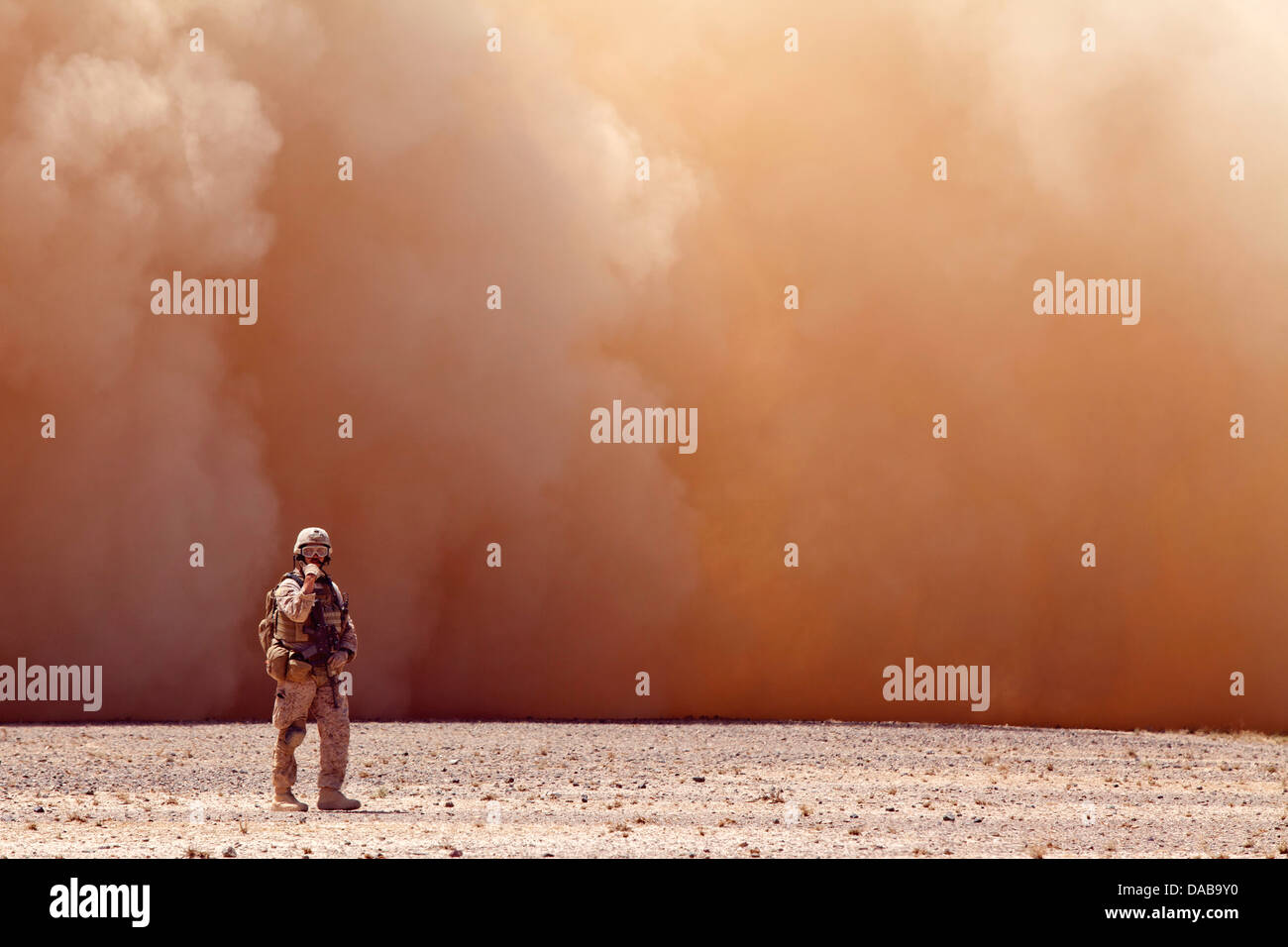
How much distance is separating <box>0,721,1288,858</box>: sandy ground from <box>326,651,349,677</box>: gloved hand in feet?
5.84

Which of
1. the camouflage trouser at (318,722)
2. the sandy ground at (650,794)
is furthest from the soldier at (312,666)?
the sandy ground at (650,794)

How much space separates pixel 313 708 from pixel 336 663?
0.76 metres

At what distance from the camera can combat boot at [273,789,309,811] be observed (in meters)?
17.6

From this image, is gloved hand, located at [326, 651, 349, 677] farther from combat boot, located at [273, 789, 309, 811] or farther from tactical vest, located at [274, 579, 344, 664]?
combat boot, located at [273, 789, 309, 811]

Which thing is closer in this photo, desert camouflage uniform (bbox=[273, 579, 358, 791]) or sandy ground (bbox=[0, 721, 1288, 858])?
sandy ground (bbox=[0, 721, 1288, 858])

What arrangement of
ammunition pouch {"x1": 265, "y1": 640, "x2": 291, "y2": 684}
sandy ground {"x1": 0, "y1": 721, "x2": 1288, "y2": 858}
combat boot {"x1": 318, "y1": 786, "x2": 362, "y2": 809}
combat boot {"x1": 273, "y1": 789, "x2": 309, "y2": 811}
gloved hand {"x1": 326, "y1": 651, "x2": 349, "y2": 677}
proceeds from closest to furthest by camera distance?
sandy ground {"x1": 0, "y1": 721, "x2": 1288, "y2": 858} < ammunition pouch {"x1": 265, "y1": 640, "x2": 291, "y2": 684} < gloved hand {"x1": 326, "y1": 651, "x2": 349, "y2": 677} < combat boot {"x1": 273, "y1": 789, "x2": 309, "y2": 811} < combat boot {"x1": 318, "y1": 786, "x2": 362, "y2": 809}

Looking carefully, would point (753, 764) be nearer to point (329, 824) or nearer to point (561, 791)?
point (561, 791)

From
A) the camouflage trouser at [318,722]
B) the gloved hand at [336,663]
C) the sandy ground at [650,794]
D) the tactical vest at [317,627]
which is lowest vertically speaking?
the sandy ground at [650,794]

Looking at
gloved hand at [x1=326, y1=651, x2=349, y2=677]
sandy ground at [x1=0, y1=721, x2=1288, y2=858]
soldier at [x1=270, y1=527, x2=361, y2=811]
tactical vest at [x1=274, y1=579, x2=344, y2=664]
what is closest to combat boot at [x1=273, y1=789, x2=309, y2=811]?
soldier at [x1=270, y1=527, x2=361, y2=811]

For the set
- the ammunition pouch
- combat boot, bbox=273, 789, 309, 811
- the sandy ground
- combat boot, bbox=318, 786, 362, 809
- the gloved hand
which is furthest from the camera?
combat boot, bbox=318, 786, 362, 809

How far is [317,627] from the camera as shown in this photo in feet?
57.5

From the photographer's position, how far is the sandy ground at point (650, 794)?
15.4m

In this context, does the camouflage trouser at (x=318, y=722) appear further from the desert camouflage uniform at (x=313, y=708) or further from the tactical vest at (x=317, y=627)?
the tactical vest at (x=317, y=627)

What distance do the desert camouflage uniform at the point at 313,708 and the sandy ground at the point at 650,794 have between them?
22.5 inches
